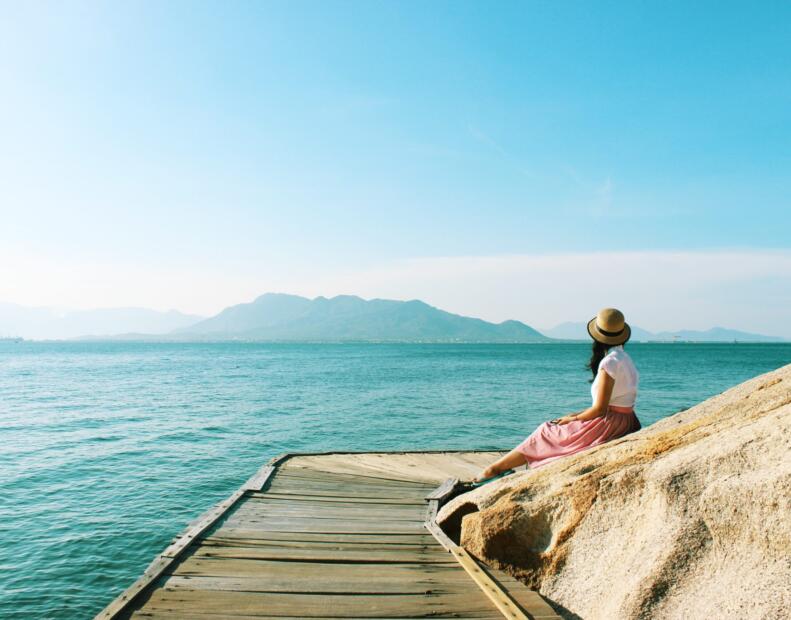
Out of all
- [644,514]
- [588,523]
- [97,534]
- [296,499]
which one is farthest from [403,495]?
[97,534]

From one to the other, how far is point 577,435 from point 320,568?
3736mm

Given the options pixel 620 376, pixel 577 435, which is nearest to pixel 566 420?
pixel 577 435

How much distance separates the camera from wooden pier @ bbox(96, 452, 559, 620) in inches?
190

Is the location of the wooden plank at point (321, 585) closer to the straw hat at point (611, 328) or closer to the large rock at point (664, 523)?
the large rock at point (664, 523)

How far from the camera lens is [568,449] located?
293 inches

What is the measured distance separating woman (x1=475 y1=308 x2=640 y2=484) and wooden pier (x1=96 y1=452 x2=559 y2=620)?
180 cm

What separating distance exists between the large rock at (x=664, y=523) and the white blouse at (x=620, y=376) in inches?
35.0

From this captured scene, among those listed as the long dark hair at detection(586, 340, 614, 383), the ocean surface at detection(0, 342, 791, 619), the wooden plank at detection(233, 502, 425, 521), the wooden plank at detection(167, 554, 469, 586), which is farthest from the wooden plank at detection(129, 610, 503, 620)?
the ocean surface at detection(0, 342, 791, 619)

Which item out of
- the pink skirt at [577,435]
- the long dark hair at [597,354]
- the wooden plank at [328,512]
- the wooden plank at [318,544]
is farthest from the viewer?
the long dark hair at [597,354]

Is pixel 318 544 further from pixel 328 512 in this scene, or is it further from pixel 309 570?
pixel 328 512

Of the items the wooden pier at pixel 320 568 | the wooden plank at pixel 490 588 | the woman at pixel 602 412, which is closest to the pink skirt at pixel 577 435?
the woman at pixel 602 412

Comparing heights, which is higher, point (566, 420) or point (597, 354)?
point (597, 354)

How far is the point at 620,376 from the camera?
24.0 ft

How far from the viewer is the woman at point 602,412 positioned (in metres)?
7.31
